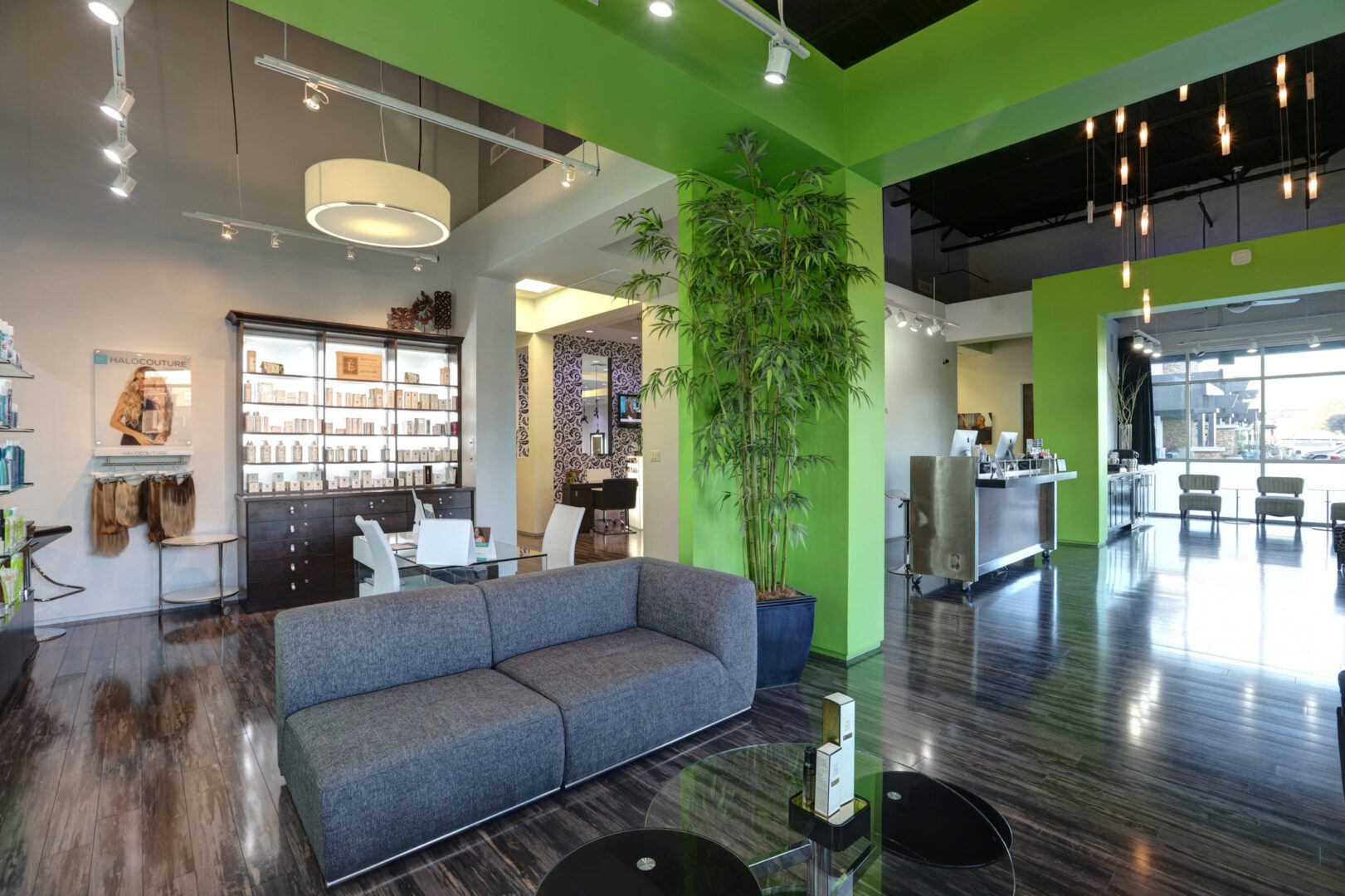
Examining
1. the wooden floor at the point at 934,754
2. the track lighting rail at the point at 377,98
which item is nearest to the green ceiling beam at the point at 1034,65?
the track lighting rail at the point at 377,98

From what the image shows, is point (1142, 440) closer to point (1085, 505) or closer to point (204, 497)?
point (1085, 505)

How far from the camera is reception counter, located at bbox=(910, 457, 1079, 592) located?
5926 mm

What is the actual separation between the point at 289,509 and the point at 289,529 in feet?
0.62

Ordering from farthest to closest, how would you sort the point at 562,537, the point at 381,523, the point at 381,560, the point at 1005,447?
1. the point at 1005,447
2. the point at 381,523
3. the point at 562,537
4. the point at 381,560

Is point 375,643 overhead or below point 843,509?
below

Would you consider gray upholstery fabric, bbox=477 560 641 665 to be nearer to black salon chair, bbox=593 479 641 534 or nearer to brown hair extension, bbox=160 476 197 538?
brown hair extension, bbox=160 476 197 538

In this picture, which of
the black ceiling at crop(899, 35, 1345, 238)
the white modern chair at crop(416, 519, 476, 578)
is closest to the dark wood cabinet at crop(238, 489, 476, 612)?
the white modern chair at crop(416, 519, 476, 578)

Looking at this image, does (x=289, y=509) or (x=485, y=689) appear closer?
(x=485, y=689)

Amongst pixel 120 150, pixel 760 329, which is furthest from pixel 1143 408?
pixel 120 150

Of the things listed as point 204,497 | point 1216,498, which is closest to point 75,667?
point 204,497

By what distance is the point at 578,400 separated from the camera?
10.9m

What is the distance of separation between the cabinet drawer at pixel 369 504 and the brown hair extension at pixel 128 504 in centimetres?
150

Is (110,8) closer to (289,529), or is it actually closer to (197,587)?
(289,529)

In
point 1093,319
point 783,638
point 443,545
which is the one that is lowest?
point 783,638
